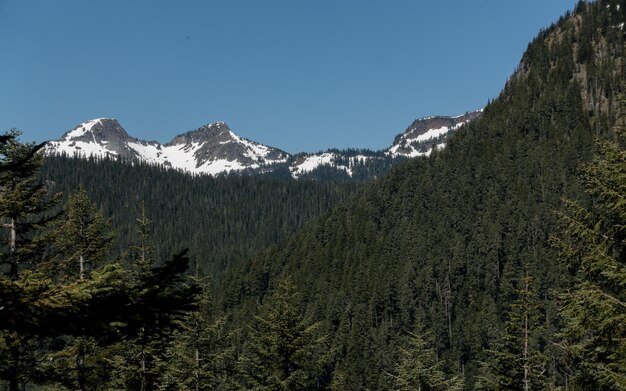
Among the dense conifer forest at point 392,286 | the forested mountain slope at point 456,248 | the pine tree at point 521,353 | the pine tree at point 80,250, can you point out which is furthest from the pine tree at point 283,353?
the forested mountain slope at point 456,248

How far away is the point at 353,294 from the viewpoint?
498ft

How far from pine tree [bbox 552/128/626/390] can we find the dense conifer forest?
62mm

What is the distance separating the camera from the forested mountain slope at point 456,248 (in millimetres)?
124750

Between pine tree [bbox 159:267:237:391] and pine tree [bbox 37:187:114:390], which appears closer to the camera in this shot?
pine tree [bbox 37:187:114:390]

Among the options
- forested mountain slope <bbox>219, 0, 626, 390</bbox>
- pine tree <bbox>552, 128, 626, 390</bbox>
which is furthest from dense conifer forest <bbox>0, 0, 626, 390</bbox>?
forested mountain slope <bbox>219, 0, 626, 390</bbox>

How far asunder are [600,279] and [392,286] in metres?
136

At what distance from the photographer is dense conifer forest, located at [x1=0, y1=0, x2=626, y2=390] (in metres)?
6.73

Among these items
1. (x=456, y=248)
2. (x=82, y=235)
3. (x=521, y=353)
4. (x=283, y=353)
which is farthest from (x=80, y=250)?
Answer: (x=456, y=248)

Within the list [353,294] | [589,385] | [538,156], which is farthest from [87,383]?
[538,156]

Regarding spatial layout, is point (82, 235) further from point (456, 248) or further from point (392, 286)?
point (456, 248)

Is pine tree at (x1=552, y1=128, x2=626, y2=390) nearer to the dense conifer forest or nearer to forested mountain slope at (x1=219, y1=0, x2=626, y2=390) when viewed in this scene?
the dense conifer forest

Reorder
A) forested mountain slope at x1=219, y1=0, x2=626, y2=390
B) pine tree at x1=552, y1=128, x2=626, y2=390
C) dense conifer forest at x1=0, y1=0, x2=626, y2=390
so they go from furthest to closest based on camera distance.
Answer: forested mountain slope at x1=219, y1=0, x2=626, y2=390 → pine tree at x1=552, y1=128, x2=626, y2=390 → dense conifer forest at x1=0, y1=0, x2=626, y2=390

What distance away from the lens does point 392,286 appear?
148 meters

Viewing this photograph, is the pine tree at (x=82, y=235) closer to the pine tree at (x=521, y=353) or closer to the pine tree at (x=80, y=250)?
the pine tree at (x=80, y=250)
